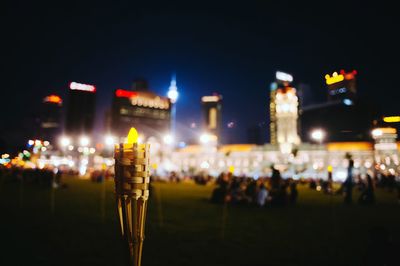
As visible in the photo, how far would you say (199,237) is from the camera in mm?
8086

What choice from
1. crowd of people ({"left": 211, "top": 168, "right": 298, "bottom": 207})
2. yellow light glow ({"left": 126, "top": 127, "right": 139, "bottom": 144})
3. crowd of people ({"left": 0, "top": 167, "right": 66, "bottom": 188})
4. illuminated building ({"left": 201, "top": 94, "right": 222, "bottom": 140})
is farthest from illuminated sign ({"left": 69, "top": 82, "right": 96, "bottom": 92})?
yellow light glow ({"left": 126, "top": 127, "right": 139, "bottom": 144})

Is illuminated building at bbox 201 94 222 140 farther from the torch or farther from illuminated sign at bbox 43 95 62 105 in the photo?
the torch

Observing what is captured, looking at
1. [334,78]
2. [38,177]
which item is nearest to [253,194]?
[334,78]

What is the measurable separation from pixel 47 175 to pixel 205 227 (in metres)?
20.7

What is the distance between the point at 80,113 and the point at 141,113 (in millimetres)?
57683

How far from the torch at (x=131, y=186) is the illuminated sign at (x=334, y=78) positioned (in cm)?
455

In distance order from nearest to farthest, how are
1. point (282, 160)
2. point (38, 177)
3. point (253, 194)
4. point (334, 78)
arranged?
1. point (334, 78)
2. point (253, 194)
3. point (38, 177)
4. point (282, 160)

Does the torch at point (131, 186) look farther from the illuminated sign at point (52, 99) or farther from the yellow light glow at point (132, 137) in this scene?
the illuminated sign at point (52, 99)

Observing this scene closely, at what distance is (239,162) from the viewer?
93875mm

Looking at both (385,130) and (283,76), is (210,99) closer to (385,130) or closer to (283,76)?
(283,76)

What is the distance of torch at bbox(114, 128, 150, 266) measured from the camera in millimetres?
2107

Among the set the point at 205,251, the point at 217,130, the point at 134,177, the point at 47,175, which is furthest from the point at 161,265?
the point at 217,130

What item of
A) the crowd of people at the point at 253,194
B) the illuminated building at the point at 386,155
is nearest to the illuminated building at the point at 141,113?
the illuminated building at the point at 386,155

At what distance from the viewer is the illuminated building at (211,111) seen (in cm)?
16750
